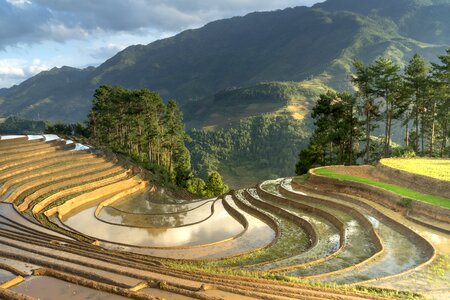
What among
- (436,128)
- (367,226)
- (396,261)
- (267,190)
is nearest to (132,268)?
(396,261)

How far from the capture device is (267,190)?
2819cm

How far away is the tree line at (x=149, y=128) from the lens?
137 feet

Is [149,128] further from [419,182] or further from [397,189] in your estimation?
[419,182]

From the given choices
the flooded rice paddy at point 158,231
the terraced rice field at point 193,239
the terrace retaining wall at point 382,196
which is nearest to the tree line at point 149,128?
the terraced rice field at point 193,239

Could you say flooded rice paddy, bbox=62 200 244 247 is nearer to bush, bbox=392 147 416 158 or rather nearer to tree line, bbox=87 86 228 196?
tree line, bbox=87 86 228 196

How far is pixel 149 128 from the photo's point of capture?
145 feet

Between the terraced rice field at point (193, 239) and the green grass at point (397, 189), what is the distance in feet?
2.87

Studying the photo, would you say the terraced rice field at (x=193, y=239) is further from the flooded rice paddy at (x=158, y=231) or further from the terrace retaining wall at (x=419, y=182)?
the terrace retaining wall at (x=419, y=182)

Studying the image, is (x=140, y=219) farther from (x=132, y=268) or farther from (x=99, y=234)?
(x=132, y=268)

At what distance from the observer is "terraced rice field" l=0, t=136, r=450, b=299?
25.6 feet

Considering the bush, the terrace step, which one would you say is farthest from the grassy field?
the terrace step

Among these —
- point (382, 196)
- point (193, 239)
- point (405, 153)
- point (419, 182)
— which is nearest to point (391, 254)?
point (382, 196)

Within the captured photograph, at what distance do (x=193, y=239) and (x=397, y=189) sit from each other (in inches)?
485

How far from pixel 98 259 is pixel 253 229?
39.6ft
